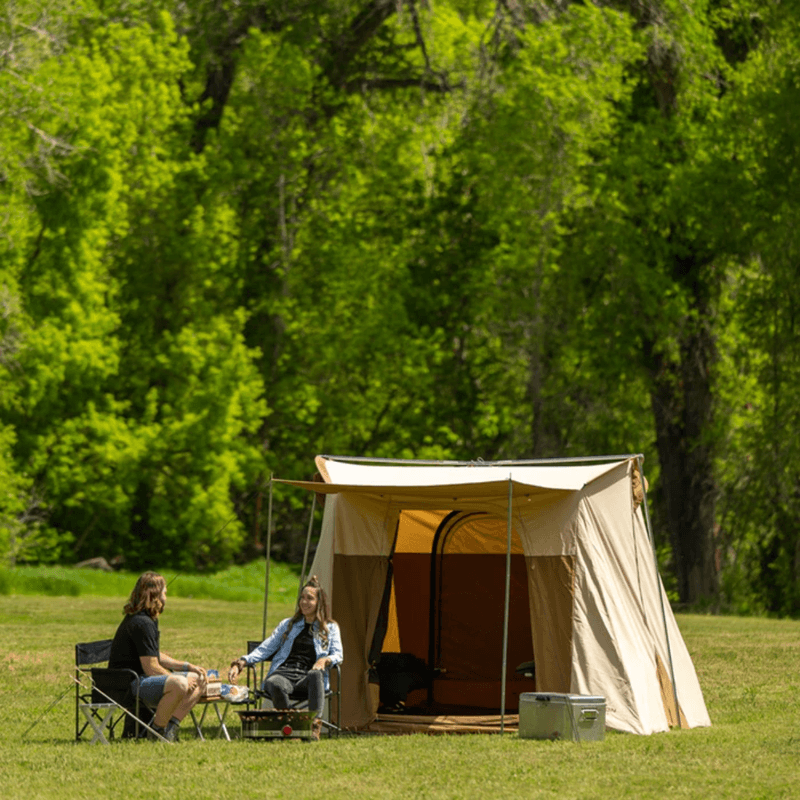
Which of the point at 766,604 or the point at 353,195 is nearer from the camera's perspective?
the point at 766,604

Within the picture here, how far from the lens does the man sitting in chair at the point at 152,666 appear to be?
9.64m

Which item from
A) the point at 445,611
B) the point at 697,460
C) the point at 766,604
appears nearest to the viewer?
the point at 445,611

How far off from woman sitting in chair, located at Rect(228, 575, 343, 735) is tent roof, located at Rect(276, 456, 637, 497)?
862mm

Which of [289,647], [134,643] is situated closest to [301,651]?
[289,647]

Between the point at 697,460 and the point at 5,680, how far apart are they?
16643 mm

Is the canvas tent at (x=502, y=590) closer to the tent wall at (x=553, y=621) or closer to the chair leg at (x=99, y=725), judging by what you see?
the tent wall at (x=553, y=621)

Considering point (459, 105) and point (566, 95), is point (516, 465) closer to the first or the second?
point (566, 95)

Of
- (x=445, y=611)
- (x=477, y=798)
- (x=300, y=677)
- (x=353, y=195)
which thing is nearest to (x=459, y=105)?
(x=353, y=195)

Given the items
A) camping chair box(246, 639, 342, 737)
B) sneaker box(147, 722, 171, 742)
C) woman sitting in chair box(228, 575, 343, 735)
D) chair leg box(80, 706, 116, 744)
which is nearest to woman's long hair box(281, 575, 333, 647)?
woman sitting in chair box(228, 575, 343, 735)

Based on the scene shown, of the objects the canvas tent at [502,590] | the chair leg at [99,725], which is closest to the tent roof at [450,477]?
the canvas tent at [502,590]

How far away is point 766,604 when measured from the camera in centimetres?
2578

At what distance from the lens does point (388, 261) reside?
31.4 m

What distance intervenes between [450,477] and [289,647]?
179 centimetres

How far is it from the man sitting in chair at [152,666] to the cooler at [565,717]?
7.07ft
